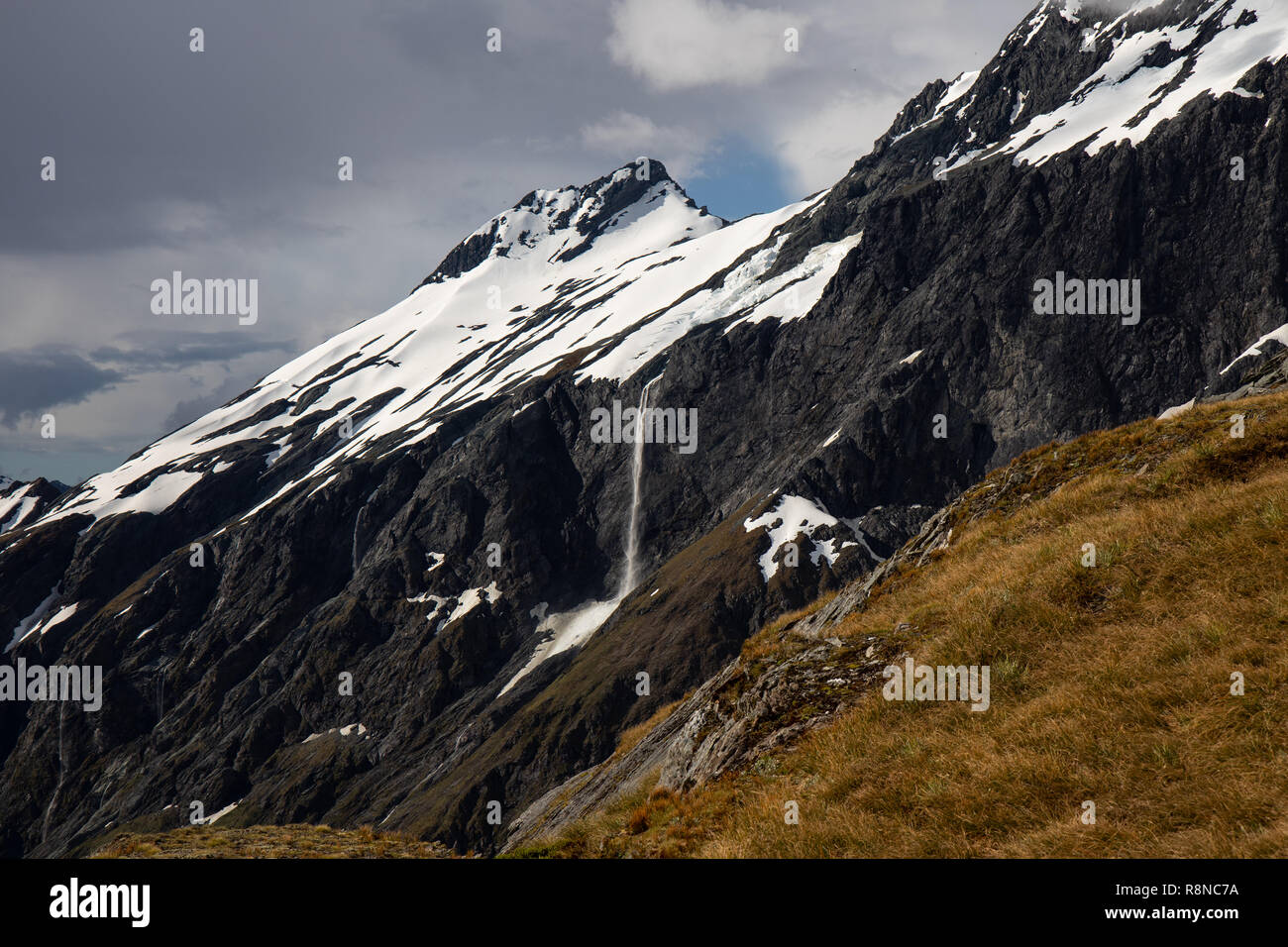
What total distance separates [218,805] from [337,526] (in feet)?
204

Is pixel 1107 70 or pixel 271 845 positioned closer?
pixel 271 845

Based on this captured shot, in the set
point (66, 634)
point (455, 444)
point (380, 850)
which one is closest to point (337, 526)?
point (455, 444)

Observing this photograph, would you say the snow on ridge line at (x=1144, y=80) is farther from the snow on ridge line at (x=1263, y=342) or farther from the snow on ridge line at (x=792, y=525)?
the snow on ridge line at (x=792, y=525)

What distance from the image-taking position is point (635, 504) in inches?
5748

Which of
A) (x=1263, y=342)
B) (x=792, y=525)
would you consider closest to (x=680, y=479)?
(x=792, y=525)

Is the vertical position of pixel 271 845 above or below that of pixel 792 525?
below

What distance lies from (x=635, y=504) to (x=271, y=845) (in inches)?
5159

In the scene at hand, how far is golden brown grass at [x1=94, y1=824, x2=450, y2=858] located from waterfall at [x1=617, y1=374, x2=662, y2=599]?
115979 millimetres
